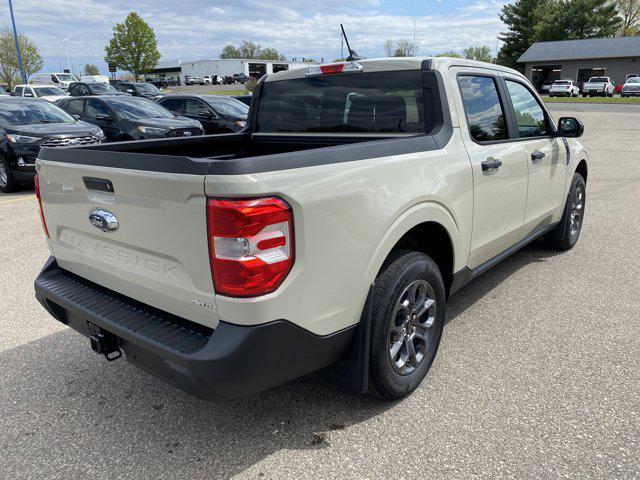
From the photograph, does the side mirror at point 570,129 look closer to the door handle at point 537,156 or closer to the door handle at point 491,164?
the door handle at point 537,156

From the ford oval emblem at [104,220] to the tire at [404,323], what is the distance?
1319 mm

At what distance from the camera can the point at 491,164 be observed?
3398mm

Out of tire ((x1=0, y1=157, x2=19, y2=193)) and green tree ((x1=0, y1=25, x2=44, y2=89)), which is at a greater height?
green tree ((x1=0, y1=25, x2=44, y2=89))

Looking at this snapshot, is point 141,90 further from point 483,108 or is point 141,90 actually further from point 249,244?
point 249,244

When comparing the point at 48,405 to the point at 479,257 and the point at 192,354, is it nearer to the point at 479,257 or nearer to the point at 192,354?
the point at 192,354

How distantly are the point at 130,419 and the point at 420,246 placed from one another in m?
1.94

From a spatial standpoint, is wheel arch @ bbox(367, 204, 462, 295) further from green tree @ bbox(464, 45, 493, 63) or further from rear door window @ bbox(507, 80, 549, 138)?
green tree @ bbox(464, 45, 493, 63)

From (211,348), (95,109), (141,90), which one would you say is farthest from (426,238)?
(141,90)

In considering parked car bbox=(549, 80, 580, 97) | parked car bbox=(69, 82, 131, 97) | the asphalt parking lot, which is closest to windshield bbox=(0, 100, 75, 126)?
the asphalt parking lot

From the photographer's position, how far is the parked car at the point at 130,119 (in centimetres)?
1102

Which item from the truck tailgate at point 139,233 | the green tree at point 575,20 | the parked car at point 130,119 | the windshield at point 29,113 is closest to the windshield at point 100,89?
the parked car at point 130,119

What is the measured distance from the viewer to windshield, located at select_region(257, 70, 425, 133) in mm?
3262

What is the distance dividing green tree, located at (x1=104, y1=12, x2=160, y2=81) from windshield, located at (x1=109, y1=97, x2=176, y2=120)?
→ 5170 cm

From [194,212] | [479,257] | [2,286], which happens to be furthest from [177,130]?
[194,212]
